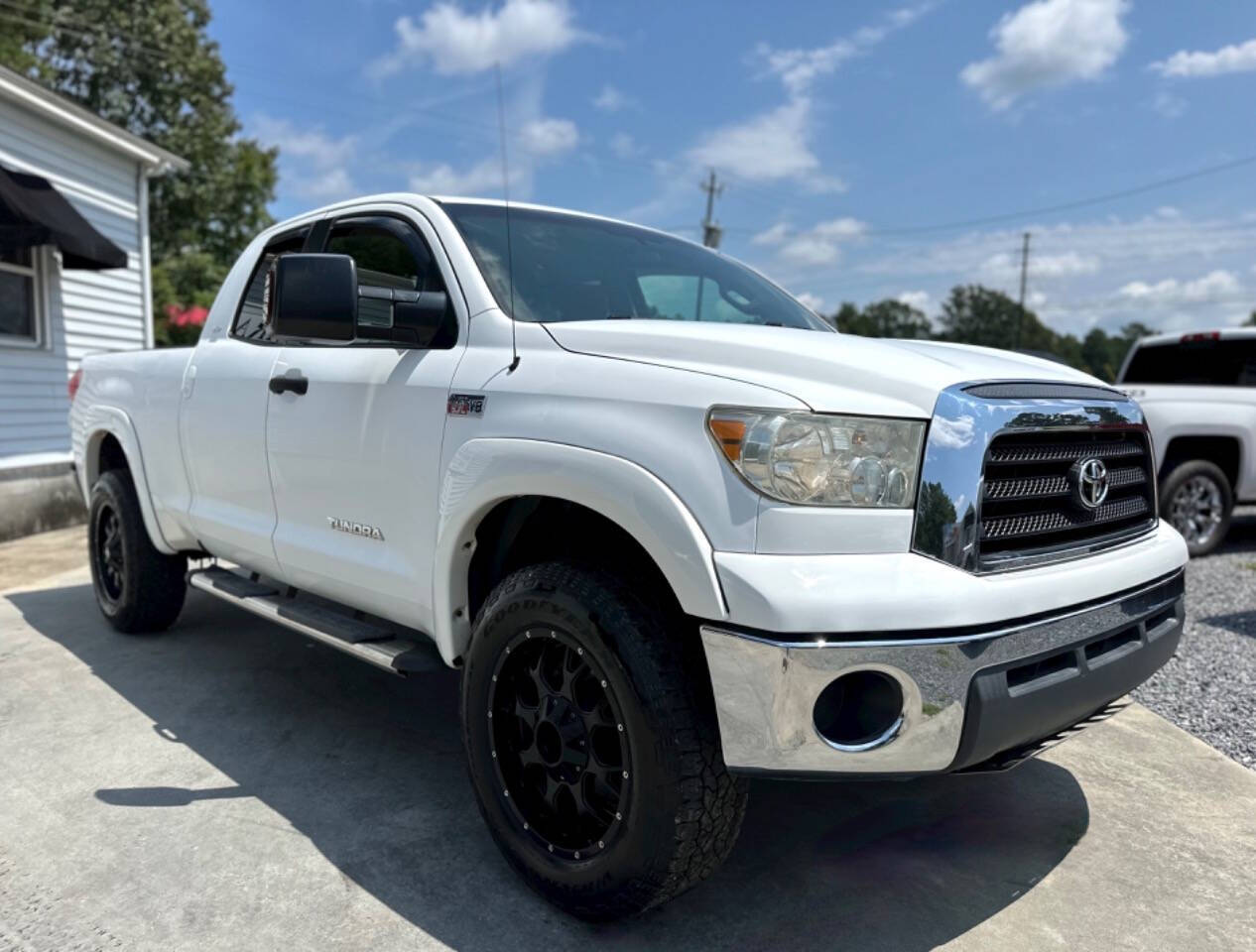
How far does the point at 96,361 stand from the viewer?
16.7ft

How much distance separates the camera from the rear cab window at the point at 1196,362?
7566mm

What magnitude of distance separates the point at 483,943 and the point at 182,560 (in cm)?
323

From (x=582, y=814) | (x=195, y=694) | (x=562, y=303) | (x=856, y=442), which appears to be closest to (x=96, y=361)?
(x=195, y=694)

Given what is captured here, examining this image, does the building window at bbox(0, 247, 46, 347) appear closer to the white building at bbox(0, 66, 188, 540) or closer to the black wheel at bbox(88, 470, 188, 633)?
the white building at bbox(0, 66, 188, 540)

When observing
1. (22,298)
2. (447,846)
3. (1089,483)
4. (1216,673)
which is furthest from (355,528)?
(22,298)

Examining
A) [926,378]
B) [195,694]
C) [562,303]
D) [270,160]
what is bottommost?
[195,694]

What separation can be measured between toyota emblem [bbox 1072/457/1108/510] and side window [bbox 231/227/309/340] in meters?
3.05

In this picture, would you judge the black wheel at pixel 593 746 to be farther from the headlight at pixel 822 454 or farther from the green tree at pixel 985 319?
the green tree at pixel 985 319

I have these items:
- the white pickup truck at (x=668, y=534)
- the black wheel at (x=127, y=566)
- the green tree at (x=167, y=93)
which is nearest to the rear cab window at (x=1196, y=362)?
the white pickup truck at (x=668, y=534)

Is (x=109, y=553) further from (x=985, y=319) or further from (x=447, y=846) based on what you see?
(x=985, y=319)

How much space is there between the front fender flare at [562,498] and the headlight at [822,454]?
187 millimetres

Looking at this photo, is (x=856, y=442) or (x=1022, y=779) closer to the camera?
(x=856, y=442)

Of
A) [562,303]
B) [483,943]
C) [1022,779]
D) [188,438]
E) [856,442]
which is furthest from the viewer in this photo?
[188,438]

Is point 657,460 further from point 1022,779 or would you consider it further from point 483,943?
point 1022,779
